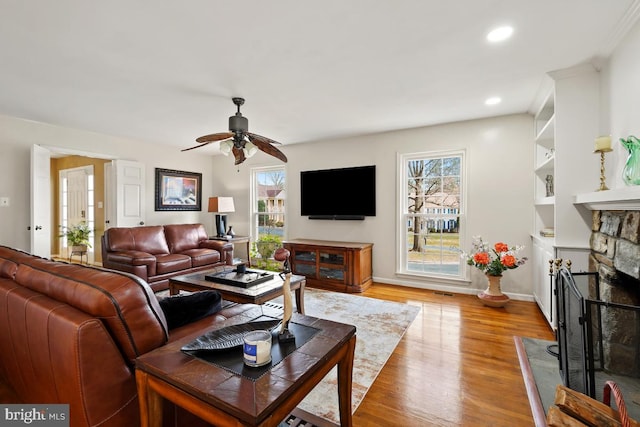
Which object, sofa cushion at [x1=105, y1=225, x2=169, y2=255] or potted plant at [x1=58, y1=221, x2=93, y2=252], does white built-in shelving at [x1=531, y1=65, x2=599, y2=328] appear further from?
potted plant at [x1=58, y1=221, x2=93, y2=252]

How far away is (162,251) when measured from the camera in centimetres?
468

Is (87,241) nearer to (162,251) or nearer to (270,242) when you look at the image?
(162,251)

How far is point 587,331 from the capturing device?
146cm

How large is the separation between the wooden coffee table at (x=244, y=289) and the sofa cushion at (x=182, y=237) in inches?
75.5

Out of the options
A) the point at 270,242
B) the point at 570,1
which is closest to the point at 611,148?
the point at 570,1

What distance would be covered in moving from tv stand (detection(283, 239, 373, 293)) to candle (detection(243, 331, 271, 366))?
3.20 meters

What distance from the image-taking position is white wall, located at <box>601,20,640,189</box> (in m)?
1.97

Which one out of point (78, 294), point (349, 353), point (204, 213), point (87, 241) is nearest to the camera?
point (78, 294)

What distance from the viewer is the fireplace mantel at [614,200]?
1684 mm

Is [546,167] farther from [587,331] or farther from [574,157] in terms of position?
[587,331]

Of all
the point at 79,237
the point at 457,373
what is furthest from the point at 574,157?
the point at 79,237

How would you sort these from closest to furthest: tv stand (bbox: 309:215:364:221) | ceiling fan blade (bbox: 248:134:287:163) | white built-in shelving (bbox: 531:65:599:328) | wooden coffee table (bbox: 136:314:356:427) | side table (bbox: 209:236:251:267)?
wooden coffee table (bbox: 136:314:356:427)
white built-in shelving (bbox: 531:65:599:328)
ceiling fan blade (bbox: 248:134:287:163)
tv stand (bbox: 309:215:364:221)
side table (bbox: 209:236:251:267)

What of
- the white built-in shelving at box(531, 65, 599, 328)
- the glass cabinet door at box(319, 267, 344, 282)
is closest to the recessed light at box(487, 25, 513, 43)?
the white built-in shelving at box(531, 65, 599, 328)

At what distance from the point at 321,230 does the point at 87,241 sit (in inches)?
182
